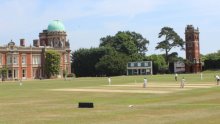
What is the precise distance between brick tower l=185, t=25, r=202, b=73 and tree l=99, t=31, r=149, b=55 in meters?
14.0

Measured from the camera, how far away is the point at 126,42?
14538 centimetres

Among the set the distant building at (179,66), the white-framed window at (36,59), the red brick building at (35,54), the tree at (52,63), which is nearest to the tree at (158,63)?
the distant building at (179,66)

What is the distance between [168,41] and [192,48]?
8.06 meters

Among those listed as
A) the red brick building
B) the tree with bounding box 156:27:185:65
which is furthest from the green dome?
the tree with bounding box 156:27:185:65

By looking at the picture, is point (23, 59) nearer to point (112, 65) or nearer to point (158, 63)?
point (112, 65)

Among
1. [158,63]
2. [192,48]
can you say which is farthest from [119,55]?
[192,48]

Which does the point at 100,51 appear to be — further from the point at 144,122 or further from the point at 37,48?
the point at 144,122

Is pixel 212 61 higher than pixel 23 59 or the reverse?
the reverse

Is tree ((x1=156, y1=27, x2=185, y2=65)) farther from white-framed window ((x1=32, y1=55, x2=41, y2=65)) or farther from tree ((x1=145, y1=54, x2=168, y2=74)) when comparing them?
white-framed window ((x1=32, y1=55, x2=41, y2=65))

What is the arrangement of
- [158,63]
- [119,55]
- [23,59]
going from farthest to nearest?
1. [158,63]
2. [119,55]
3. [23,59]

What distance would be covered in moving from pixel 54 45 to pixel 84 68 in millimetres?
11006

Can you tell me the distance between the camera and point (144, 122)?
20844mm

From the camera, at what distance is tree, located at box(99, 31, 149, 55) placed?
146 meters

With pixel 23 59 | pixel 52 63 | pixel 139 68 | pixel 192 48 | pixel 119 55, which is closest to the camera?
pixel 23 59
